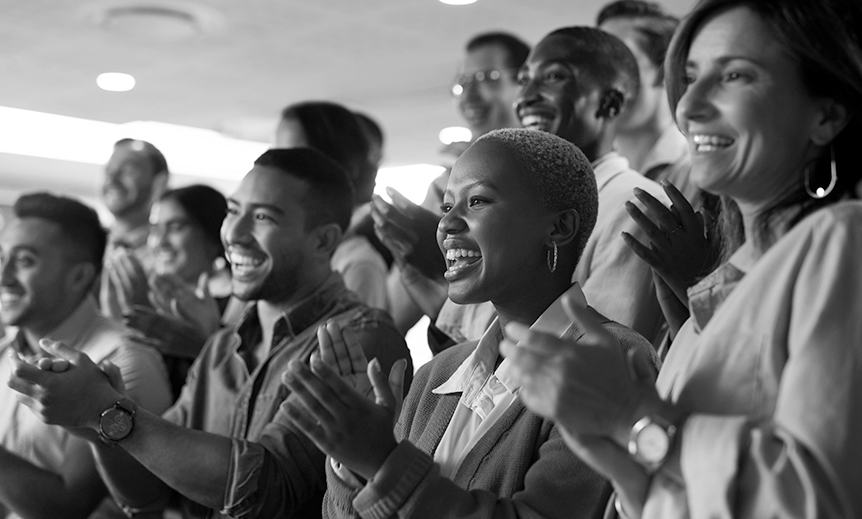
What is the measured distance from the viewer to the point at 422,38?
21.0ft

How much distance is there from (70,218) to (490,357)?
5.96ft

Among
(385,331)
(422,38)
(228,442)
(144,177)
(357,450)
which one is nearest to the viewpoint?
(357,450)

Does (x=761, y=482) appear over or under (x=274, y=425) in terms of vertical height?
over

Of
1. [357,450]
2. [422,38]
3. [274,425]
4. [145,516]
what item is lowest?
[145,516]

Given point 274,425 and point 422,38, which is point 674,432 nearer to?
point 274,425

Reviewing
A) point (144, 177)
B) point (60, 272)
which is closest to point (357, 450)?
point (60, 272)

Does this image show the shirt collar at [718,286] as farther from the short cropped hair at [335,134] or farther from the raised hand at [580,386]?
the short cropped hair at [335,134]

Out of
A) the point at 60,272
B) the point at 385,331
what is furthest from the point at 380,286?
the point at 60,272

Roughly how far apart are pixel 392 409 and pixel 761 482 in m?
0.61

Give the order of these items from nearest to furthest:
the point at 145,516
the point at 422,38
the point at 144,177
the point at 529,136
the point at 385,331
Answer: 1. the point at 529,136
2. the point at 385,331
3. the point at 145,516
4. the point at 144,177
5. the point at 422,38

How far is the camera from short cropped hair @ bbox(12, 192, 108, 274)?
9.68 ft

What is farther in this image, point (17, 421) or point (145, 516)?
point (17, 421)

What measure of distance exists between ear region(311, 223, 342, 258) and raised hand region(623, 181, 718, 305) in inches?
43.3

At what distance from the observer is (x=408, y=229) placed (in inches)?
94.4
